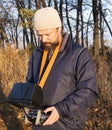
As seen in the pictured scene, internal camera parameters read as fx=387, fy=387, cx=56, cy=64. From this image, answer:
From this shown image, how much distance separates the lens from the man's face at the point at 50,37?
301cm

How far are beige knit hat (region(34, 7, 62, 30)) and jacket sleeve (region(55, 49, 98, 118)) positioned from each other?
0.32 metres

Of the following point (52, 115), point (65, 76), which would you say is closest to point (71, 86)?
point (65, 76)

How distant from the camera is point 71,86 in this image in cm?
306

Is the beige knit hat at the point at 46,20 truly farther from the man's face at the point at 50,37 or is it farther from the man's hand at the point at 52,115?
the man's hand at the point at 52,115

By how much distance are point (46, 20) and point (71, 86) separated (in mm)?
557

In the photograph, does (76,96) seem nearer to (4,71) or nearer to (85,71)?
(85,71)

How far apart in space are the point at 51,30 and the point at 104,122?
397 centimetres

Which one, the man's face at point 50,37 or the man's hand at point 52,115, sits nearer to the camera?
the man's hand at point 52,115

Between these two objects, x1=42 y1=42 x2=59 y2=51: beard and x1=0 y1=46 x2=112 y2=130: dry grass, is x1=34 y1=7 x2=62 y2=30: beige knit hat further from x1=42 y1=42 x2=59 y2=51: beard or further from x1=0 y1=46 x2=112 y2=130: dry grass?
x1=0 y1=46 x2=112 y2=130: dry grass

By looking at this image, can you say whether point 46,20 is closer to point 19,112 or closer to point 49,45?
point 49,45

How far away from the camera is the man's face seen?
3012 mm

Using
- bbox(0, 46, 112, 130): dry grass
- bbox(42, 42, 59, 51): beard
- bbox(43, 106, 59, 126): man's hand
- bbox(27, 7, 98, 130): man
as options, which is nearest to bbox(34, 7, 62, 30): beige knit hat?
bbox(27, 7, 98, 130): man

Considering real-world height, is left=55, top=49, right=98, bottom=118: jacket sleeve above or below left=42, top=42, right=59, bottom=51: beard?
below

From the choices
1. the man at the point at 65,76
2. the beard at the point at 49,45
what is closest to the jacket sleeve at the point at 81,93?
the man at the point at 65,76
